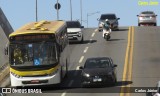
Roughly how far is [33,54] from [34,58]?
21cm

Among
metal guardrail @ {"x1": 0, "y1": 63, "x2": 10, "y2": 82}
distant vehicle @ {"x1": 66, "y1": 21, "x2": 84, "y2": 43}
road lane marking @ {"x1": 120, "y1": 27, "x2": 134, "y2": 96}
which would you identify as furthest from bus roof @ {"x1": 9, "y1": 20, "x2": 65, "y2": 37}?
distant vehicle @ {"x1": 66, "y1": 21, "x2": 84, "y2": 43}

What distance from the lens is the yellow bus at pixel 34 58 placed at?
27469 millimetres

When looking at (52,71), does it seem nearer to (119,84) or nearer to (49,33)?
(49,33)

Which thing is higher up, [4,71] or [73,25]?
[73,25]

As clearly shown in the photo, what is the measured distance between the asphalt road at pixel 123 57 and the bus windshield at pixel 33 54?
1.70 metres

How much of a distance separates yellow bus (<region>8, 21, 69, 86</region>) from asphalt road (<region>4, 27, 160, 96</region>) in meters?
1.00

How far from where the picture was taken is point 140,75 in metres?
32.1

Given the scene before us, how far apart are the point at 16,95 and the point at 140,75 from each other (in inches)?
327

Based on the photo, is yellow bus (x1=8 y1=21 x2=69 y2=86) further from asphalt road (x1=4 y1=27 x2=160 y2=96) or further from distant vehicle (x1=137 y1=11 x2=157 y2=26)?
distant vehicle (x1=137 y1=11 x2=157 y2=26)

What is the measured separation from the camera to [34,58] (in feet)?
90.1

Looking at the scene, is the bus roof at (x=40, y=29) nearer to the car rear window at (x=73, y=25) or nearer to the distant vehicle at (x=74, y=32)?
the distant vehicle at (x=74, y=32)

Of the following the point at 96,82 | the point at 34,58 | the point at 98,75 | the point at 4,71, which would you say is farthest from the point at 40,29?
the point at 4,71

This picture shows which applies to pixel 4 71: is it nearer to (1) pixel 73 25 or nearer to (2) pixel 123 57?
(2) pixel 123 57

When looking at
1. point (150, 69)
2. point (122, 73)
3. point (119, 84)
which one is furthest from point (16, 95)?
point (150, 69)
